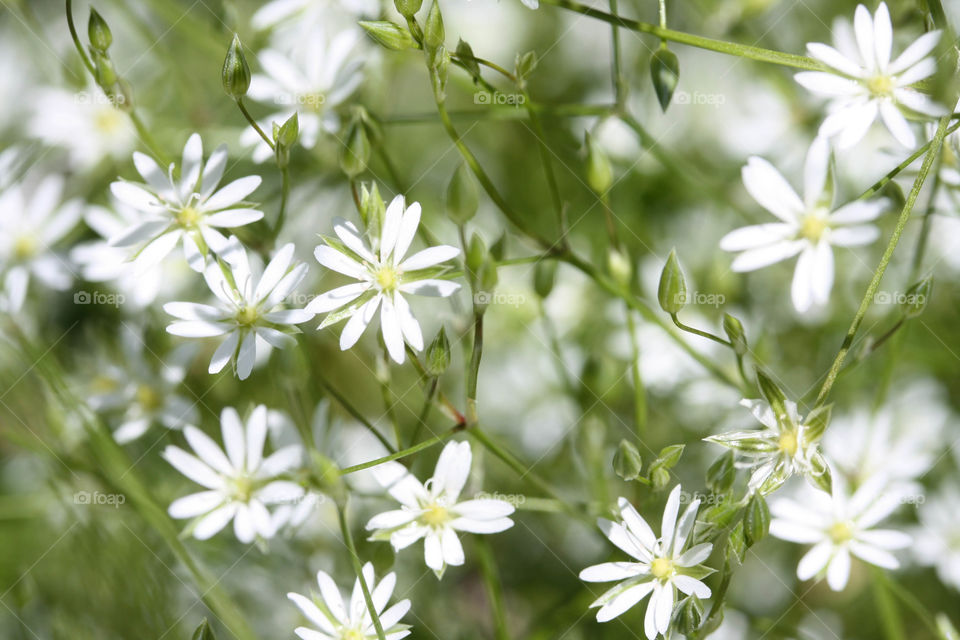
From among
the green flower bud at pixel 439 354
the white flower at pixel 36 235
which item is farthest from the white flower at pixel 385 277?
the white flower at pixel 36 235

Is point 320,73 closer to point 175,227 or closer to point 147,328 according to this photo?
point 175,227

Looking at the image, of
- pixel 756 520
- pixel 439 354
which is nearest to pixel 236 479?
pixel 439 354

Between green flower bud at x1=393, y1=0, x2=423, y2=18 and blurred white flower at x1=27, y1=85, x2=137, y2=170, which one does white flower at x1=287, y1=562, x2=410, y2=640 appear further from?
blurred white flower at x1=27, y1=85, x2=137, y2=170

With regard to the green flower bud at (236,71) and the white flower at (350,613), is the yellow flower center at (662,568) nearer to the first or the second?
the white flower at (350,613)

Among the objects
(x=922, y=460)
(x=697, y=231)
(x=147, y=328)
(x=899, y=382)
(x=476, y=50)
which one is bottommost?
(x=147, y=328)

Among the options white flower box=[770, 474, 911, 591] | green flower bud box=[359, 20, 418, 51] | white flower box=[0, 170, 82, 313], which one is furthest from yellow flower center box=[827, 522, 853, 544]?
white flower box=[0, 170, 82, 313]

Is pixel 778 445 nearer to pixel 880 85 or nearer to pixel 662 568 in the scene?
pixel 662 568

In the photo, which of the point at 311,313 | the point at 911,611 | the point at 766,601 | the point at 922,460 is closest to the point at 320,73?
the point at 311,313
